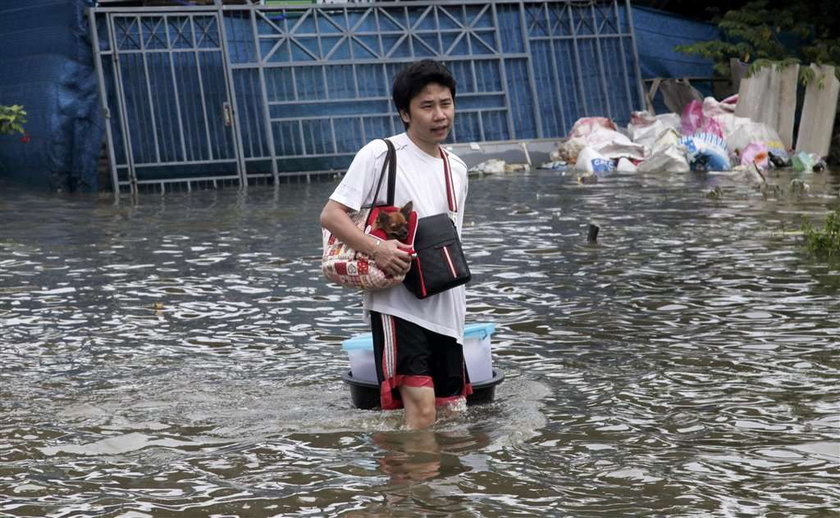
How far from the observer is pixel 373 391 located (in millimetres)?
5340

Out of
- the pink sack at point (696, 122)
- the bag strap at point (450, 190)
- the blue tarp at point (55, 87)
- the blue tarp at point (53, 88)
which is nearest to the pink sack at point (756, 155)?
the pink sack at point (696, 122)

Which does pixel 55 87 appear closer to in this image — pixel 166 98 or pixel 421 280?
pixel 166 98

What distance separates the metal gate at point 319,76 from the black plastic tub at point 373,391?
12603mm

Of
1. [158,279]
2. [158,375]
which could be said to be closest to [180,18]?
[158,279]

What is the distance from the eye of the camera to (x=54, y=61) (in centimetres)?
1745

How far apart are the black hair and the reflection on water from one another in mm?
1307

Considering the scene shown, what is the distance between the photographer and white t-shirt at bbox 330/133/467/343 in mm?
4863

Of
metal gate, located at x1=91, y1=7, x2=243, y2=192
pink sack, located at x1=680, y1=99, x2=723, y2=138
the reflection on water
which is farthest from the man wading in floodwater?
pink sack, located at x1=680, y1=99, x2=723, y2=138

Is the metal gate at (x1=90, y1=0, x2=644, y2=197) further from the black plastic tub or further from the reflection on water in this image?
the black plastic tub

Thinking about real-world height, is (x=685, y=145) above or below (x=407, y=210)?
above

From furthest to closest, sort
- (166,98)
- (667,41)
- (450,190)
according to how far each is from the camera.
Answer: (667,41) → (166,98) → (450,190)

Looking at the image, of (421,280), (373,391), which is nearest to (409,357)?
(421,280)

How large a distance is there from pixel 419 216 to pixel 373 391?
85 centimetres

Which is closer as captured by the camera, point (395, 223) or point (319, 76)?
point (395, 223)
